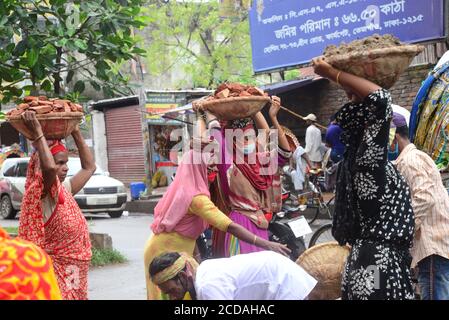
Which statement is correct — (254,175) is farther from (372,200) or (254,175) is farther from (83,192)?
(83,192)

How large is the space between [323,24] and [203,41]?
487 inches

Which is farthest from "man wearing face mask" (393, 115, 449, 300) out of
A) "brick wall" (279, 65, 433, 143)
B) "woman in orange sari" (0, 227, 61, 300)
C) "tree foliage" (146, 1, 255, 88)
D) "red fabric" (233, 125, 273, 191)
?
"tree foliage" (146, 1, 255, 88)

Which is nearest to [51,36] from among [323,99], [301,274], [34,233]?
[34,233]

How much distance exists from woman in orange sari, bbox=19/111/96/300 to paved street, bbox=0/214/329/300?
123 inches

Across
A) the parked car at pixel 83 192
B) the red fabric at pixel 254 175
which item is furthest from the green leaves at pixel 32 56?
the parked car at pixel 83 192

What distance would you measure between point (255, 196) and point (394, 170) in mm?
2112

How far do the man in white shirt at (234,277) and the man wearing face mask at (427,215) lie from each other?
98 cm

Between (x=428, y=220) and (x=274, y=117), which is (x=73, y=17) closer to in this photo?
(x=274, y=117)

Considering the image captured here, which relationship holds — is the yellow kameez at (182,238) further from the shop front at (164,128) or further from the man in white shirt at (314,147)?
the shop front at (164,128)

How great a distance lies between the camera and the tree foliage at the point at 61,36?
7.79 meters

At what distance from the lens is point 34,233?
169 inches

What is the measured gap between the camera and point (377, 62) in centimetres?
336
